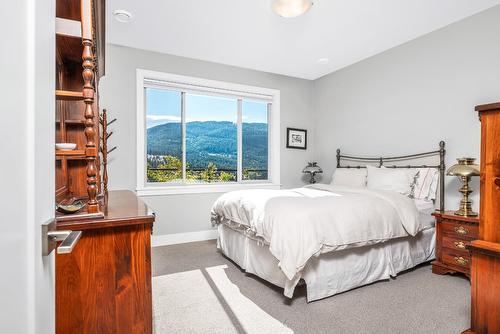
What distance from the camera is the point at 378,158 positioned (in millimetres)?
4074

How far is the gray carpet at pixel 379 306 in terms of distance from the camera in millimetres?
1930

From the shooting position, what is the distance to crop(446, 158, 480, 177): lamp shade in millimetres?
2620

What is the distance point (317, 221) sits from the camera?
2.23 meters

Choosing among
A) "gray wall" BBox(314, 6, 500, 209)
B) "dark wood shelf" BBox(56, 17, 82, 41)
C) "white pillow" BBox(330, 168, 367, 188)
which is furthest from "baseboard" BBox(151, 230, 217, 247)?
"dark wood shelf" BBox(56, 17, 82, 41)

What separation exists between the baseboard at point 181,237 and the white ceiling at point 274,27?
254cm

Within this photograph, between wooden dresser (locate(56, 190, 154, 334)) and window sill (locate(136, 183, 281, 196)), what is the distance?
264cm

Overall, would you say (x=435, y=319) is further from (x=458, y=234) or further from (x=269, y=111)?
(x=269, y=111)

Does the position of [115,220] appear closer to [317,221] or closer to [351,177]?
[317,221]

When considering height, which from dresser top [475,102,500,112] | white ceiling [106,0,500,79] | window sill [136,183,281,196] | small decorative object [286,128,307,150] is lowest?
window sill [136,183,281,196]

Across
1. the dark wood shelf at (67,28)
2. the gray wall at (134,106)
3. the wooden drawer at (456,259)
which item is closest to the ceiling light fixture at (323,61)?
the gray wall at (134,106)

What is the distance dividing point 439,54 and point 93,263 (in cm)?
396

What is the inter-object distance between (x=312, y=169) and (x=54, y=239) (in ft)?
15.2

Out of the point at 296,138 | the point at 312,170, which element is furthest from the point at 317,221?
the point at 296,138

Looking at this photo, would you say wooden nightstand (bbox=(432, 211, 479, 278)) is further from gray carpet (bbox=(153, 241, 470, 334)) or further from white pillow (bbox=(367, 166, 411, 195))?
white pillow (bbox=(367, 166, 411, 195))
